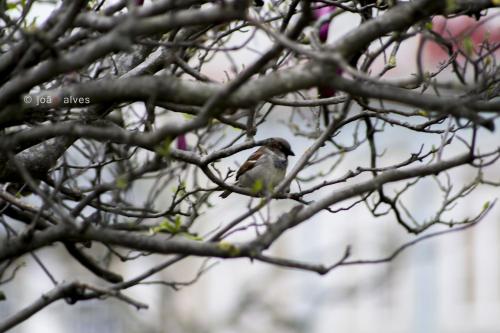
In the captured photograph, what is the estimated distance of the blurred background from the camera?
11.3 m

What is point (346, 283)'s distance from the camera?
478 inches

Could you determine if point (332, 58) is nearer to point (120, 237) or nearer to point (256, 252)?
point (256, 252)

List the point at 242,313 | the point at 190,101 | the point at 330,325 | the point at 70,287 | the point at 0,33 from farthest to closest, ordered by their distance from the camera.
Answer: the point at 330,325, the point at 242,313, the point at 0,33, the point at 70,287, the point at 190,101

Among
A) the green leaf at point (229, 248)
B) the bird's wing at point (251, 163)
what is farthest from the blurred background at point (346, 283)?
the green leaf at point (229, 248)

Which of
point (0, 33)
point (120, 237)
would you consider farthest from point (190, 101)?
point (0, 33)

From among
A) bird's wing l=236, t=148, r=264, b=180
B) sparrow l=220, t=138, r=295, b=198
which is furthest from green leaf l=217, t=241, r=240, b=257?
bird's wing l=236, t=148, r=264, b=180

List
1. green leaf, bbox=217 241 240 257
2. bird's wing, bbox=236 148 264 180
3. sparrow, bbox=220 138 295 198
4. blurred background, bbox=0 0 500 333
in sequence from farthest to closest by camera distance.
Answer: blurred background, bbox=0 0 500 333
bird's wing, bbox=236 148 264 180
sparrow, bbox=220 138 295 198
green leaf, bbox=217 241 240 257

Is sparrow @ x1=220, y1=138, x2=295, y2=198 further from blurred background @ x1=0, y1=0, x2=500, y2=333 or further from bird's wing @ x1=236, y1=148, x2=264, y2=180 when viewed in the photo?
blurred background @ x1=0, y1=0, x2=500, y2=333

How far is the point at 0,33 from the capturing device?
4578 mm

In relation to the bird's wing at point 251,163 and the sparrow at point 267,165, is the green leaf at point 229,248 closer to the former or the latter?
the sparrow at point 267,165

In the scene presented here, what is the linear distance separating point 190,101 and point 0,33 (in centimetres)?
212

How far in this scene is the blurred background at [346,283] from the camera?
1130cm

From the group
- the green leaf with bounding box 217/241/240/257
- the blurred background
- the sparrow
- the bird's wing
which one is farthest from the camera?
the blurred background

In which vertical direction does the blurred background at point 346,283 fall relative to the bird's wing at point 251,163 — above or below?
above
